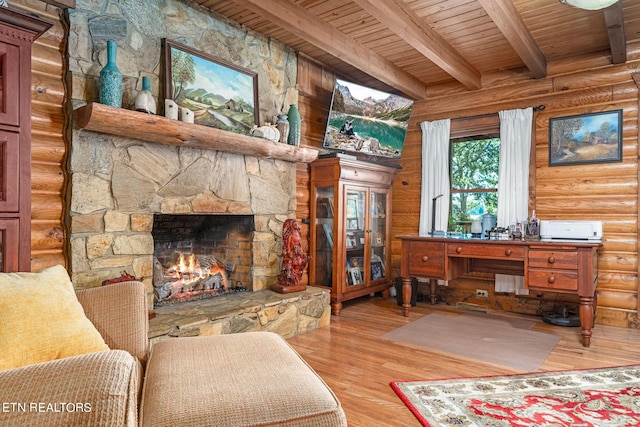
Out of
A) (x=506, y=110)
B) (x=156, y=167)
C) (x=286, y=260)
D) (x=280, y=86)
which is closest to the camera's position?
(x=156, y=167)

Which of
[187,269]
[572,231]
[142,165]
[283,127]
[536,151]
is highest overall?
[283,127]

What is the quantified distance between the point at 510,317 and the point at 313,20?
10.6 feet

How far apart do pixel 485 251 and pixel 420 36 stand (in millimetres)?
1865

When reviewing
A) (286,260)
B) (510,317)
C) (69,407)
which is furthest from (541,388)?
(69,407)

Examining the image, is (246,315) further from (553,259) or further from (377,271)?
(553,259)

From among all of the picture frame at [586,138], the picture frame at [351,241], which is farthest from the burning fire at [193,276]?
the picture frame at [586,138]

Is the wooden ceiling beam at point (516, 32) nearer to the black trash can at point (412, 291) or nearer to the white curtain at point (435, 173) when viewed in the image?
the white curtain at point (435, 173)

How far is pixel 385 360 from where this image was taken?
278cm

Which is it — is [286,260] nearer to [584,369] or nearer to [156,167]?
[156,167]

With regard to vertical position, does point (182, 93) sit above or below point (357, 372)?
above

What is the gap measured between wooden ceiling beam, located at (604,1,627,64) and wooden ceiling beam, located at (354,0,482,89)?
120 centimetres

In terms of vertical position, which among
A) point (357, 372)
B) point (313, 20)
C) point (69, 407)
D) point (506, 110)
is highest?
point (313, 20)

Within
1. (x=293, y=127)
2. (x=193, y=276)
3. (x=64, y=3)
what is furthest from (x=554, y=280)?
(x=64, y=3)

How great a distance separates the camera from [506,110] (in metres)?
4.24
